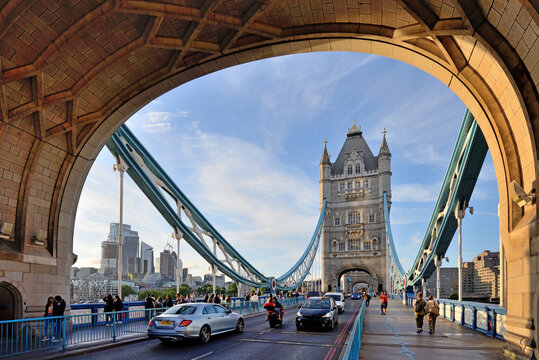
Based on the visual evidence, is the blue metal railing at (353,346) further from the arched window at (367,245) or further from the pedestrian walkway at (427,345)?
the arched window at (367,245)

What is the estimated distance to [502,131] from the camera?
11.4m

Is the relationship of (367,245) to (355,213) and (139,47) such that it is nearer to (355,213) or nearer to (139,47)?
(355,213)

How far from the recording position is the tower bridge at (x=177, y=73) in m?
9.74

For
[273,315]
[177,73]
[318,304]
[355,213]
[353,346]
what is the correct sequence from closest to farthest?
[353,346]
[177,73]
[273,315]
[318,304]
[355,213]

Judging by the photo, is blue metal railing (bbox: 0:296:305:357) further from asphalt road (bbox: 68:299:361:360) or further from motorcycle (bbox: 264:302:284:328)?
motorcycle (bbox: 264:302:284:328)

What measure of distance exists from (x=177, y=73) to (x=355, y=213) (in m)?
79.4

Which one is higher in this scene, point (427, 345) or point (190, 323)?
point (190, 323)

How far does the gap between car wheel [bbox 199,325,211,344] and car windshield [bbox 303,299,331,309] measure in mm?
5757

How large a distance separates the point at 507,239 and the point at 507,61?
4320mm

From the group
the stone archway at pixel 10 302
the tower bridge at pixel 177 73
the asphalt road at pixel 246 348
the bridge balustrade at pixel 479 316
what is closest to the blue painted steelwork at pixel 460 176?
the bridge balustrade at pixel 479 316

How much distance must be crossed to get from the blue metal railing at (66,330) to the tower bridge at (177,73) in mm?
1977

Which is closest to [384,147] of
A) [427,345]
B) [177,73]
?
[177,73]

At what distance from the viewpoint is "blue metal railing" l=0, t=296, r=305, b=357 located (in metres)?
11.6

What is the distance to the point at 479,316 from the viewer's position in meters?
17.9
